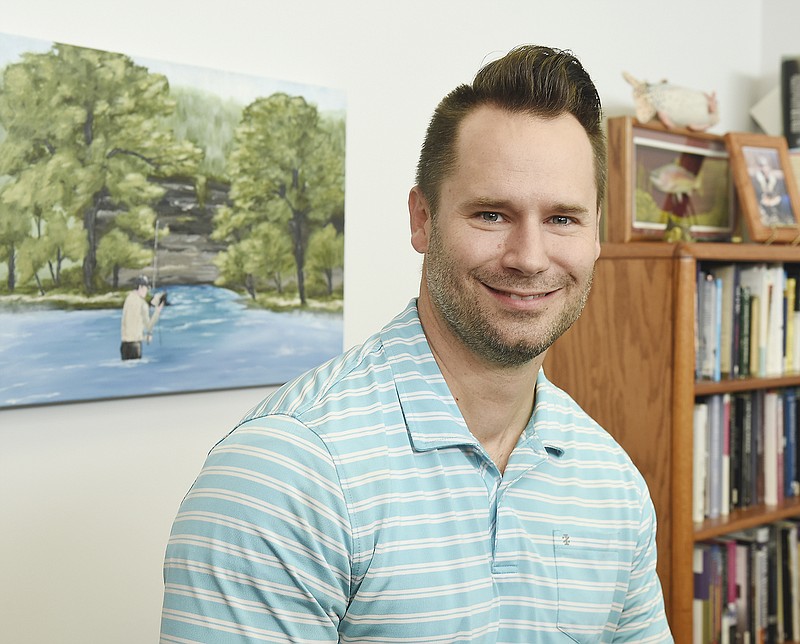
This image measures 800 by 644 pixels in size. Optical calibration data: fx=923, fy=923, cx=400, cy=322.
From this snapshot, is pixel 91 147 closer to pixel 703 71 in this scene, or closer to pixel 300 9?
pixel 300 9

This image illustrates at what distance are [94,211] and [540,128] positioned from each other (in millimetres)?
824

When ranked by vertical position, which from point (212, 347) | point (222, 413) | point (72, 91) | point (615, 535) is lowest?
point (615, 535)

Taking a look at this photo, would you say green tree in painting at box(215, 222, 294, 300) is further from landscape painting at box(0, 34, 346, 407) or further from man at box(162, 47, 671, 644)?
man at box(162, 47, 671, 644)

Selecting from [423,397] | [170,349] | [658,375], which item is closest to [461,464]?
[423,397]

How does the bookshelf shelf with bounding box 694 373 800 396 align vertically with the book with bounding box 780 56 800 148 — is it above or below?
below

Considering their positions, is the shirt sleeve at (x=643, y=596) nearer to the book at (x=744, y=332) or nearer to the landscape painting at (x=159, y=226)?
the landscape painting at (x=159, y=226)

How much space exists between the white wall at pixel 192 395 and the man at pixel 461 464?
646 millimetres

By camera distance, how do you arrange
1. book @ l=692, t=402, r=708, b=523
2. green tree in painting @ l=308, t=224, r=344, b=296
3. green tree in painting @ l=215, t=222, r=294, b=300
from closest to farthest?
green tree in painting @ l=215, t=222, r=294, b=300 → green tree in painting @ l=308, t=224, r=344, b=296 → book @ l=692, t=402, r=708, b=523

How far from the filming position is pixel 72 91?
1.58 m

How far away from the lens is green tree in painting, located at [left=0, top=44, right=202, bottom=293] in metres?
1.52

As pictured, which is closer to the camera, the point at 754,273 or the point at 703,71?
the point at 754,273

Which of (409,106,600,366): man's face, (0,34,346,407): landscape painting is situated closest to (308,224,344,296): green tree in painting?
(0,34,346,407): landscape painting

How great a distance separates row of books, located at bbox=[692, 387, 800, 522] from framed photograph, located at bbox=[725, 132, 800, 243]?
1.41 feet

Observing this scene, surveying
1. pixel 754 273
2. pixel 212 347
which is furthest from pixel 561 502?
pixel 754 273
